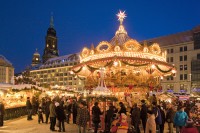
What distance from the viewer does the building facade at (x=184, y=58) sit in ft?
193

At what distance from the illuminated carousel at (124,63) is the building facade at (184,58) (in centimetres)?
3856

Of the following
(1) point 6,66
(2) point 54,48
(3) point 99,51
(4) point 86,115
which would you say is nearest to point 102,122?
(4) point 86,115

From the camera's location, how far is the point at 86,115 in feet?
38.0

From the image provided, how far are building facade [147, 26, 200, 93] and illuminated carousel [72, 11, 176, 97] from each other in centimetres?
3856

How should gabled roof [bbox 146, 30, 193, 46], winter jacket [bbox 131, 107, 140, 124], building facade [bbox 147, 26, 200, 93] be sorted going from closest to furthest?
1. winter jacket [bbox 131, 107, 140, 124]
2. building facade [bbox 147, 26, 200, 93]
3. gabled roof [bbox 146, 30, 193, 46]

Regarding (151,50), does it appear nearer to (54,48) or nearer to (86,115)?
(86,115)

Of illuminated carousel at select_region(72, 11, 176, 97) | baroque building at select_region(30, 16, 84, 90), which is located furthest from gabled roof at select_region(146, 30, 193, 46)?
illuminated carousel at select_region(72, 11, 176, 97)

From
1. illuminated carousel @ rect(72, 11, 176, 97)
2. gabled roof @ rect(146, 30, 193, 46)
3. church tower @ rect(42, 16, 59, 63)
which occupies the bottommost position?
illuminated carousel @ rect(72, 11, 176, 97)

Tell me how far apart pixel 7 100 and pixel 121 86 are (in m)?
9.42

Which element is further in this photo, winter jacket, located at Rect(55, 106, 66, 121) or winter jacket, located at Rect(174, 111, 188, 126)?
winter jacket, located at Rect(55, 106, 66, 121)

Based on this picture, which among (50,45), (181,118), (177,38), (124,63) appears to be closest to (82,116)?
(181,118)

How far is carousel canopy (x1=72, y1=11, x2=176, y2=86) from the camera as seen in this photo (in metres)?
17.6

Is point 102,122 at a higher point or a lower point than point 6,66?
lower

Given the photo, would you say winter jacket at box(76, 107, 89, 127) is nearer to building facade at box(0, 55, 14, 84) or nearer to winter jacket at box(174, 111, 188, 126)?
winter jacket at box(174, 111, 188, 126)
